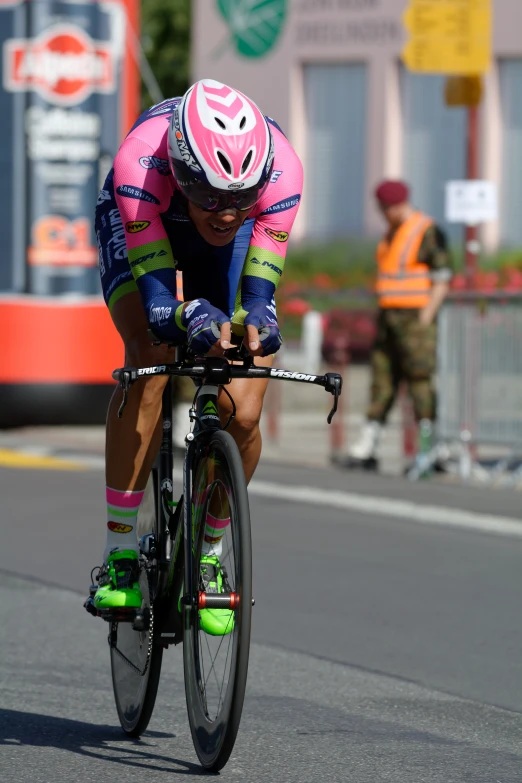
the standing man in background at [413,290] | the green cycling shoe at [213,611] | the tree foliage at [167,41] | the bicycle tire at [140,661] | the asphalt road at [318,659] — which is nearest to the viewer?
the green cycling shoe at [213,611]

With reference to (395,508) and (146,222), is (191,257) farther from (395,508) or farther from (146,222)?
(395,508)

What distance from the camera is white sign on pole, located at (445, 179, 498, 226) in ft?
43.1

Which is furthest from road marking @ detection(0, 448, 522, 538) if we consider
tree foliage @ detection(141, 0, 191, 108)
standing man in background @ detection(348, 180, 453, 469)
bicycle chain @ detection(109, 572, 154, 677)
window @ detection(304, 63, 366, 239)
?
tree foliage @ detection(141, 0, 191, 108)

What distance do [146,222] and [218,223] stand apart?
21cm

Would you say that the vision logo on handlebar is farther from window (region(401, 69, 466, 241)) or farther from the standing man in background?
window (region(401, 69, 466, 241))

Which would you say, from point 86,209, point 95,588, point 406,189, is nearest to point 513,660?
point 95,588

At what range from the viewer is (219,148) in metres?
4.71

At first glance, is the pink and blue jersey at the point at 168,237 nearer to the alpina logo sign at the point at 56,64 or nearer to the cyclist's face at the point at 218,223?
the cyclist's face at the point at 218,223

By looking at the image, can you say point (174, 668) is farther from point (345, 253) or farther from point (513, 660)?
point (345, 253)

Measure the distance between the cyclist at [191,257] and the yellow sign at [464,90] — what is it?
8.26 m

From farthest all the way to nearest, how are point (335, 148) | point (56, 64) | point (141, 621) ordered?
1. point (335, 148)
2. point (56, 64)
3. point (141, 621)

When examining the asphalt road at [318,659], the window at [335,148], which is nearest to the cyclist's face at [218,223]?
the asphalt road at [318,659]

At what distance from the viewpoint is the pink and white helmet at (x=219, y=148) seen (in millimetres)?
4727

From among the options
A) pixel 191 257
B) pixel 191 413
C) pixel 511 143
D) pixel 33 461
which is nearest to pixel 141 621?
pixel 191 413
